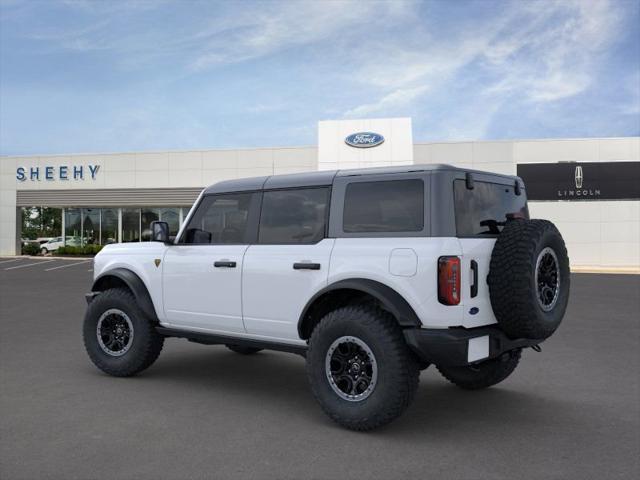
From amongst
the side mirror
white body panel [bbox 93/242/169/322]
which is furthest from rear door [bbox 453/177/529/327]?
white body panel [bbox 93/242/169/322]

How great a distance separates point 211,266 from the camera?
5.62 meters

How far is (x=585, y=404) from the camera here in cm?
530

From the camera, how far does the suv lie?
14.2 feet

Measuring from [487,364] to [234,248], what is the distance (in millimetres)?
2566

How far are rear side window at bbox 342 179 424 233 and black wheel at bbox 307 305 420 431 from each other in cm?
66

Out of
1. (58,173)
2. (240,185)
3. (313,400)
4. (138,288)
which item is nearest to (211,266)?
(240,185)

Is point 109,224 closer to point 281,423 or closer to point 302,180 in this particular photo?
point 302,180

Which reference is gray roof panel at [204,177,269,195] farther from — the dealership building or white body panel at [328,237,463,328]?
the dealership building

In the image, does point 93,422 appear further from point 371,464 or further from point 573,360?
point 573,360

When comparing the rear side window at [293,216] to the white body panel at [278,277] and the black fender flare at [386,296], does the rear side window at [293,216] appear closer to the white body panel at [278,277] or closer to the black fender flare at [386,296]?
the white body panel at [278,277]

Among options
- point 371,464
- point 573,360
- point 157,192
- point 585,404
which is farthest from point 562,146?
point 371,464

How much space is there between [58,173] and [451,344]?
36.0 metres

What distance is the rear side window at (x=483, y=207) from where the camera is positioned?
456cm

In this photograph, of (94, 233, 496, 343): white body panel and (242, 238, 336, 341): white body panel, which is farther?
(242, 238, 336, 341): white body panel
